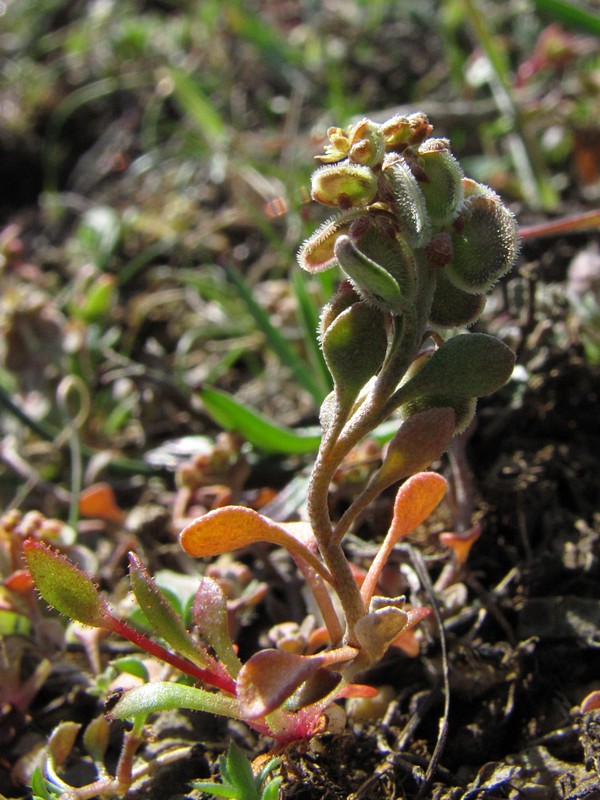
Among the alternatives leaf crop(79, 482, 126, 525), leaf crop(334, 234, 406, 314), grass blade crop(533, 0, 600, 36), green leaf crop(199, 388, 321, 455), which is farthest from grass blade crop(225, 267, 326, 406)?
grass blade crop(533, 0, 600, 36)

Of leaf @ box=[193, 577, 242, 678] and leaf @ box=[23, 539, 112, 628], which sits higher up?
leaf @ box=[23, 539, 112, 628]

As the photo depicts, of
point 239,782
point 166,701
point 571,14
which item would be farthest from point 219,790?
point 571,14

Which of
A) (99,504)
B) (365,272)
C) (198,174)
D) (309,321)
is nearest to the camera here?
(365,272)

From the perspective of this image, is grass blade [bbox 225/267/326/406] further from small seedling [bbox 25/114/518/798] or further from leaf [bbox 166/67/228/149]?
leaf [bbox 166/67/228/149]

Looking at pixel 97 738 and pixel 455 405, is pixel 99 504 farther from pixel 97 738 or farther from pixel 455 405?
pixel 455 405

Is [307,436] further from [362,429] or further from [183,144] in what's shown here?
[183,144]

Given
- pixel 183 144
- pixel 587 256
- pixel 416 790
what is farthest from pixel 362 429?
pixel 183 144
